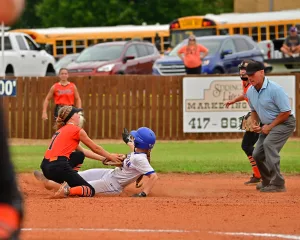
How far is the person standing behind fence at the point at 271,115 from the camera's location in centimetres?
1255

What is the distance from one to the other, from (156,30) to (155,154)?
77.6ft

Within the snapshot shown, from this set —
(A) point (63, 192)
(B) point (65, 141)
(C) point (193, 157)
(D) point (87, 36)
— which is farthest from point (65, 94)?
(D) point (87, 36)

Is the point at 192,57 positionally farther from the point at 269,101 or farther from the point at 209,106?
the point at 269,101

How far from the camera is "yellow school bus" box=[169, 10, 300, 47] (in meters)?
36.2

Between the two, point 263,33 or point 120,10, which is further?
point 120,10

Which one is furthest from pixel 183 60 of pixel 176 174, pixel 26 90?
pixel 176 174

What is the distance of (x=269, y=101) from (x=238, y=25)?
25709mm

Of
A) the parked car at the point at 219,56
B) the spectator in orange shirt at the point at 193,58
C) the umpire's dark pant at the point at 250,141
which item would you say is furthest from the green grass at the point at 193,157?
the parked car at the point at 219,56

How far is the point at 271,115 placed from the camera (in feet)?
41.8

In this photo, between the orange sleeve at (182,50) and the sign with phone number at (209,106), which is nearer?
the sign with phone number at (209,106)

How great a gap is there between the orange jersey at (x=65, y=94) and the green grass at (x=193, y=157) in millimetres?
1234

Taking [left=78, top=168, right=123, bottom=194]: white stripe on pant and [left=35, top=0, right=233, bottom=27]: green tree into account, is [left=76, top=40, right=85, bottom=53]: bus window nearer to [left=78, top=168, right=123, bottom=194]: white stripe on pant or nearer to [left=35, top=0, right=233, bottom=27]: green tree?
[left=35, top=0, right=233, bottom=27]: green tree

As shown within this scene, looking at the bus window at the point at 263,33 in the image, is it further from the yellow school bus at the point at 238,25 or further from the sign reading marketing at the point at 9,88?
the sign reading marketing at the point at 9,88

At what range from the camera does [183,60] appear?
26.5 m
